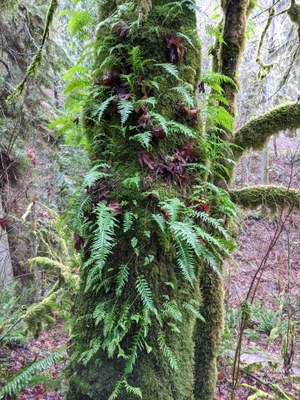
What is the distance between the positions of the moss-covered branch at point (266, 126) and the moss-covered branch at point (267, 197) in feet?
1.82

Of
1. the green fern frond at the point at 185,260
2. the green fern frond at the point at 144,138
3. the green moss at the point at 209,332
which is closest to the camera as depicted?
the green fern frond at the point at 185,260

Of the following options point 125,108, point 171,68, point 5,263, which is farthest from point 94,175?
point 5,263

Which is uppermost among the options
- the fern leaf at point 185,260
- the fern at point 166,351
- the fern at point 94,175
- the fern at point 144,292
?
the fern at point 94,175

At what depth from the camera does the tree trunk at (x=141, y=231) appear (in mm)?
2014

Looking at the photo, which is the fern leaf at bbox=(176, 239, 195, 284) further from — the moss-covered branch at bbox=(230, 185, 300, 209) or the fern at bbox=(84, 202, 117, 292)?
the moss-covered branch at bbox=(230, 185, 300, 209)

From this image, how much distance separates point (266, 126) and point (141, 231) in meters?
2.62

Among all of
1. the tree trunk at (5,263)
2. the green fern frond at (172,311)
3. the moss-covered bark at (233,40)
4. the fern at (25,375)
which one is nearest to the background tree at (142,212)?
the green fern frond at (172,311)

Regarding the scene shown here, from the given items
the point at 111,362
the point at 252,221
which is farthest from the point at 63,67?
the point at 252,221

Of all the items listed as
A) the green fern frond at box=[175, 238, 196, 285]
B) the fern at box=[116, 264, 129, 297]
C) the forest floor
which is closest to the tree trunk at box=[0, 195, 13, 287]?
the forest floor

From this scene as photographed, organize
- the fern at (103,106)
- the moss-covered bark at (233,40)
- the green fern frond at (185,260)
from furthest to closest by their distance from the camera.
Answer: the moss-covered bark at (233,40) < the fern at (103,106) < the green fern frond at (185,260)

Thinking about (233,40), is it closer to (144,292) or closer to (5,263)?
(144,292)

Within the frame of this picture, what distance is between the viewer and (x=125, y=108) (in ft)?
7.13

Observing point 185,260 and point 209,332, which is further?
point 209,332

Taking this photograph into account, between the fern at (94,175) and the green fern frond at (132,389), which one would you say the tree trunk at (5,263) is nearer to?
the fern at (94,175)
